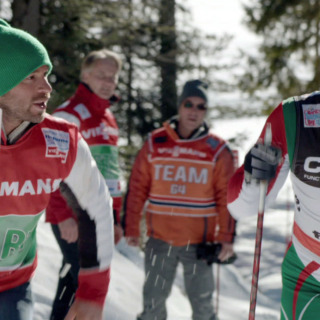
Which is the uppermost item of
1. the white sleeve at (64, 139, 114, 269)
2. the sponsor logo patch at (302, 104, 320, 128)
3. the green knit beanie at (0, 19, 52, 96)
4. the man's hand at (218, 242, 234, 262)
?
the green knit beanie at (0, 19, 52, 96)

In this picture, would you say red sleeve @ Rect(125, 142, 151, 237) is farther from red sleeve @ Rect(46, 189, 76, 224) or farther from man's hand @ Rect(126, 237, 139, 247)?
red sleeve @ Rect(46, 189, 76, 224)


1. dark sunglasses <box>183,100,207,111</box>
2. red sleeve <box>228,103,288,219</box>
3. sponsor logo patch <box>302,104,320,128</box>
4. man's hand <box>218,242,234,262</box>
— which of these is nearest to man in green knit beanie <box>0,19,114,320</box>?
red sleeve <box>228,103,288,219</box>

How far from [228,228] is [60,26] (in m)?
5.03

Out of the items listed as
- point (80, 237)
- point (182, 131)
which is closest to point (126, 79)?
point (182, 131)

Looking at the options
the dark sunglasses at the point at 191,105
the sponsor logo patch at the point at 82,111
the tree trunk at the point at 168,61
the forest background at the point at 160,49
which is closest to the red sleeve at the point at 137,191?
the dark sunglasses at the point at 191,105

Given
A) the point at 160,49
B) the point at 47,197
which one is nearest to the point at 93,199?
the point at 47,197

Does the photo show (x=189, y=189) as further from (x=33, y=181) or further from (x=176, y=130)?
(x=33, y=181)

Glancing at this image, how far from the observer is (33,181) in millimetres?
2627

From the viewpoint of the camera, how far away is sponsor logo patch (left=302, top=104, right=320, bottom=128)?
2.63m

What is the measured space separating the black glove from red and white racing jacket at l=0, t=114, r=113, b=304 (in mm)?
751

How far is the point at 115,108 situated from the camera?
11391mm

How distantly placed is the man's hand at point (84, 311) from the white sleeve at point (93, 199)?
0.20m

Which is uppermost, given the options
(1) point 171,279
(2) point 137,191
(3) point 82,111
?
(3) point 82,111

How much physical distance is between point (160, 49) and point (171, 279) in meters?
7.89
